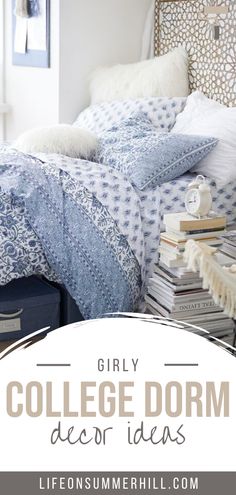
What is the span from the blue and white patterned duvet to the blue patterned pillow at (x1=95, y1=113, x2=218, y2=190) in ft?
0.17

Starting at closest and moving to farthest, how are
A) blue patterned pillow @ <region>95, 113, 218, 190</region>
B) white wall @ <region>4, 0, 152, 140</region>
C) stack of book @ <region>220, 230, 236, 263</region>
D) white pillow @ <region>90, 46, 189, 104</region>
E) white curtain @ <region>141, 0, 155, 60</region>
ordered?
stack of book @ <region>220, 230, 236, 263</region>, blue patterned pillow @ <region>95, 113, 218, 190</region>, white pillow @ <region>90, 46, 189, 104</region>, white wall @ <region>4, 0, 152, 140</region>, white curtain @ <region>141, 0, 155, 60</region>

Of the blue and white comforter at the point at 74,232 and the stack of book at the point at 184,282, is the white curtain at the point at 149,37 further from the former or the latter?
the stack of book at the point at 184,282

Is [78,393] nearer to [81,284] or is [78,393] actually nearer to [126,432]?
[126,432]

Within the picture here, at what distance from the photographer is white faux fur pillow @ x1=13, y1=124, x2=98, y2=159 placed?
2.94 meters

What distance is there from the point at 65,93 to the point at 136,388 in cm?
280

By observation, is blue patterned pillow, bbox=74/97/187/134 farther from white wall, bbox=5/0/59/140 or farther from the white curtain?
the white curtain

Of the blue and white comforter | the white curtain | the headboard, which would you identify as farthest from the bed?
the white curtain

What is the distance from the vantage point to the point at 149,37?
3.99 m

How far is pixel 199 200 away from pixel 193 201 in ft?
0.14

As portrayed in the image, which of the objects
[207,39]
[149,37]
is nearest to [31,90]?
[149,37]

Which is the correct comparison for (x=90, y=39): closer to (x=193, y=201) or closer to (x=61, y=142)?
(x=61, y=142)

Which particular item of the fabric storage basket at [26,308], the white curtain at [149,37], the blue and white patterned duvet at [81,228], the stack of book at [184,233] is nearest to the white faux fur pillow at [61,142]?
the blue and white patterned duvet at [81,228]

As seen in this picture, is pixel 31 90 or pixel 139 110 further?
pixel 31 90

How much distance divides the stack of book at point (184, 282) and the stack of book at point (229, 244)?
0.08 feet
